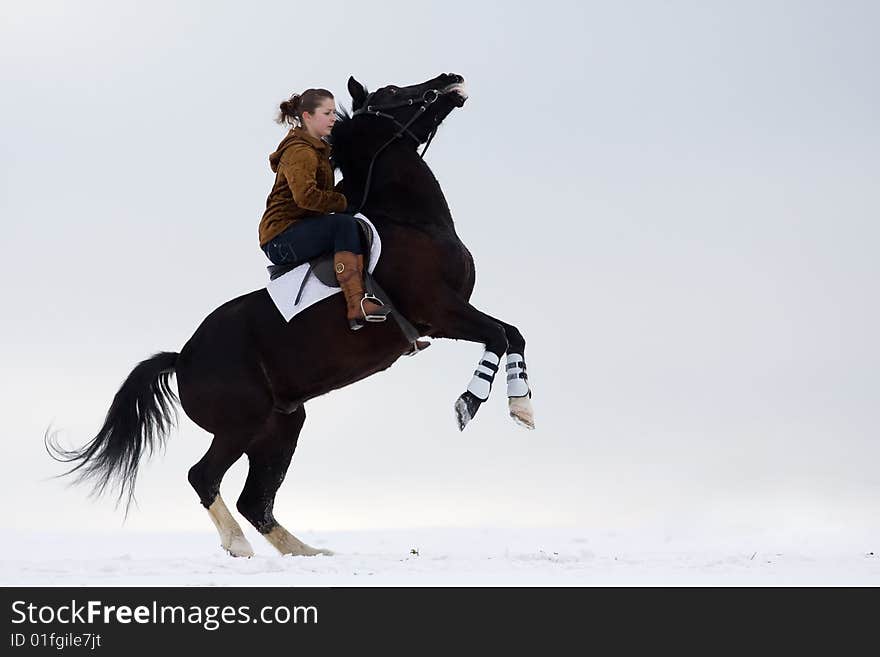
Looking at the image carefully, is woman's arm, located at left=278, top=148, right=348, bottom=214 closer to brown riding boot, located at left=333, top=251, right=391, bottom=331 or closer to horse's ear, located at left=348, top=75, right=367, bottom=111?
brown riding boot, located at left=333, top=251, right=391, bottom=331

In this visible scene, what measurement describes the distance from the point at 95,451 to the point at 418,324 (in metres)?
2.45

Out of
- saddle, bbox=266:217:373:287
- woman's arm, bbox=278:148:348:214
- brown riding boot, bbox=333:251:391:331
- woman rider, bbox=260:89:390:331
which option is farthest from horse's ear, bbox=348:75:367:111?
brown riding boot, bbox=333:251:391:331

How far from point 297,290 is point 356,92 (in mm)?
1386

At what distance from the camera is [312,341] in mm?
7430

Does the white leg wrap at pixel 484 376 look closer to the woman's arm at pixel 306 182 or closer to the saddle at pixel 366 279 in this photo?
the saddle at pixel 366 279

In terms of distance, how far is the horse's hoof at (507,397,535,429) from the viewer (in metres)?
6.89

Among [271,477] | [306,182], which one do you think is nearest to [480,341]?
[306,182]

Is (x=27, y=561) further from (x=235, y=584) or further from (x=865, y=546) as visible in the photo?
(x=865, y=546)

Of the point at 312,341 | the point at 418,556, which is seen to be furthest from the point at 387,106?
the point at 418,556

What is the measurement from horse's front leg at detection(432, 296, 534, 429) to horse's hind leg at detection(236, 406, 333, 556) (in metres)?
1.36

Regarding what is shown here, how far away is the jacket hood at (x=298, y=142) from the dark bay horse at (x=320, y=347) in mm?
345

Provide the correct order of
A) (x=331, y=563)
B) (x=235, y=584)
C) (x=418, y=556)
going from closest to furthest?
(x=235, y=584) → (x=331, y=563) → (x=418, y=556)

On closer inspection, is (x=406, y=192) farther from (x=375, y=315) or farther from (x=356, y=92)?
(x=375, y=315)

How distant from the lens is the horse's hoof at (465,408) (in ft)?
22.3
